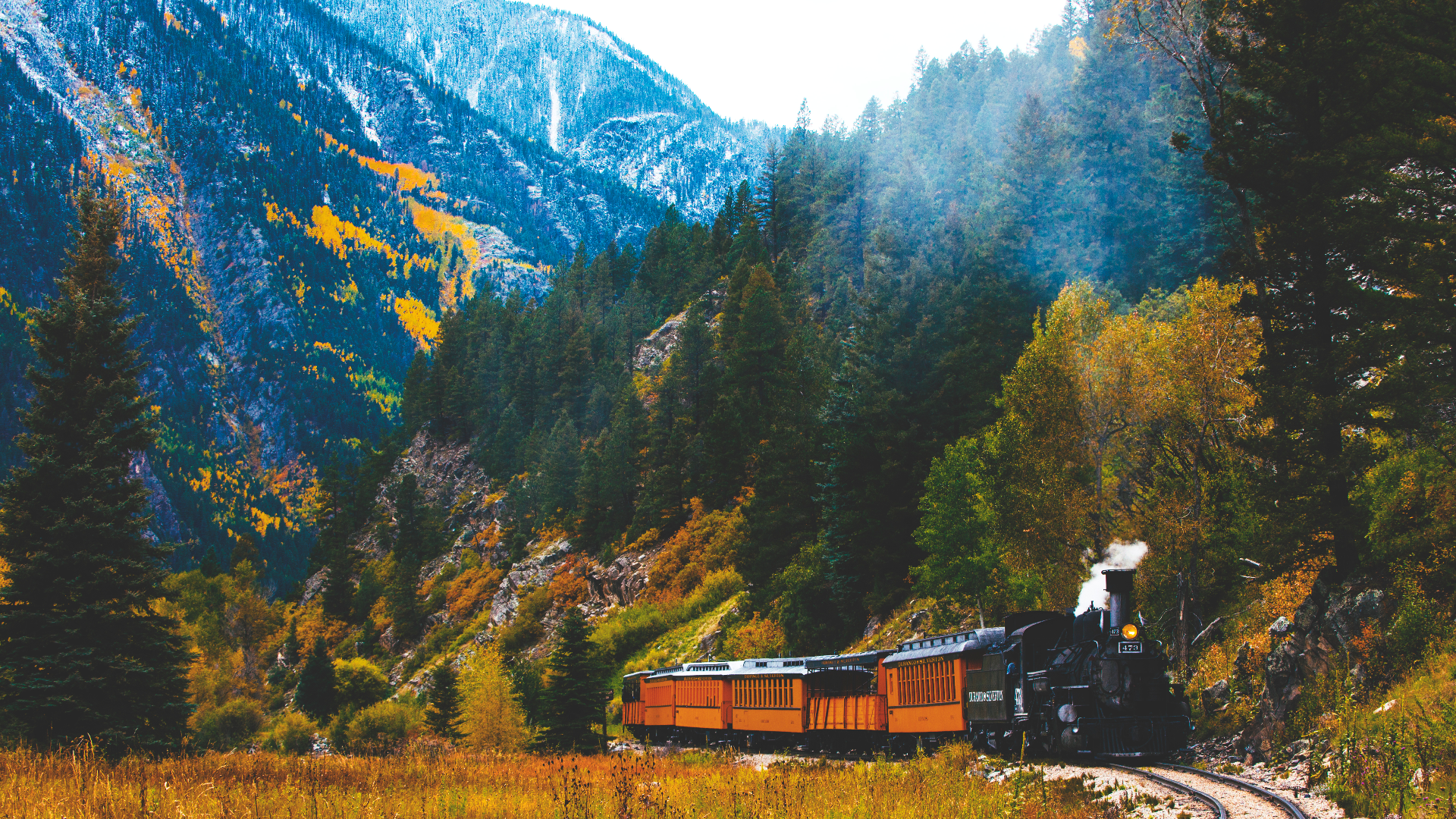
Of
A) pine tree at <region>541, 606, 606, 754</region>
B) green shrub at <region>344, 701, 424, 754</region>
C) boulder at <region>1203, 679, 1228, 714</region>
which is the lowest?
green shrub at <region>344, 701, 424, 754</region>

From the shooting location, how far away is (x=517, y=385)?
110 meters

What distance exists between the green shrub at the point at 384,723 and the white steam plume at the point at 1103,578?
5182 cm

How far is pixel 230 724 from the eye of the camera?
75.2 metres

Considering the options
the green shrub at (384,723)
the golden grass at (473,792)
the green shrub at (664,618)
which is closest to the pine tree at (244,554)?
the green shrub at (384,723)

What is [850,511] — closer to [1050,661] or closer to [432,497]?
[1050,661]

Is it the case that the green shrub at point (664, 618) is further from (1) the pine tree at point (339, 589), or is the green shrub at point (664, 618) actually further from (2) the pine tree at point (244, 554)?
(2) the pine tree at point (244, 554)

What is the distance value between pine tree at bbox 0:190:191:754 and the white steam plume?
23571 millimetres

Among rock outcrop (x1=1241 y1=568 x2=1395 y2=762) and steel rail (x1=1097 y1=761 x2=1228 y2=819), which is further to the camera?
rock outcrop (x1=1241 y1=568 x2=1395 y2=762)

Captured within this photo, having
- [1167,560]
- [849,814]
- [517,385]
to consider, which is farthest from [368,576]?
[849,814]

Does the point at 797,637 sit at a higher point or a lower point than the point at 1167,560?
lower

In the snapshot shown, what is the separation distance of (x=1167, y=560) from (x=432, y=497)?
346ft

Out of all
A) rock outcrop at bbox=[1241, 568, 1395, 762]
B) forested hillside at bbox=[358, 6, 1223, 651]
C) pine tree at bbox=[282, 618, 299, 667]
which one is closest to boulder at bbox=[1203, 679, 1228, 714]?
rock outcrop at bbox=[1241, 568, 1395, 762]

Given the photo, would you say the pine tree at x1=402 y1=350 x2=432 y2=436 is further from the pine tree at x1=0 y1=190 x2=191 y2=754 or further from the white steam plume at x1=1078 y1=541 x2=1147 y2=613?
the white steam plume at x1=1078 y1=541 x2=1147 y2=613

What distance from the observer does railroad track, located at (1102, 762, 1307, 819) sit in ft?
38.2
